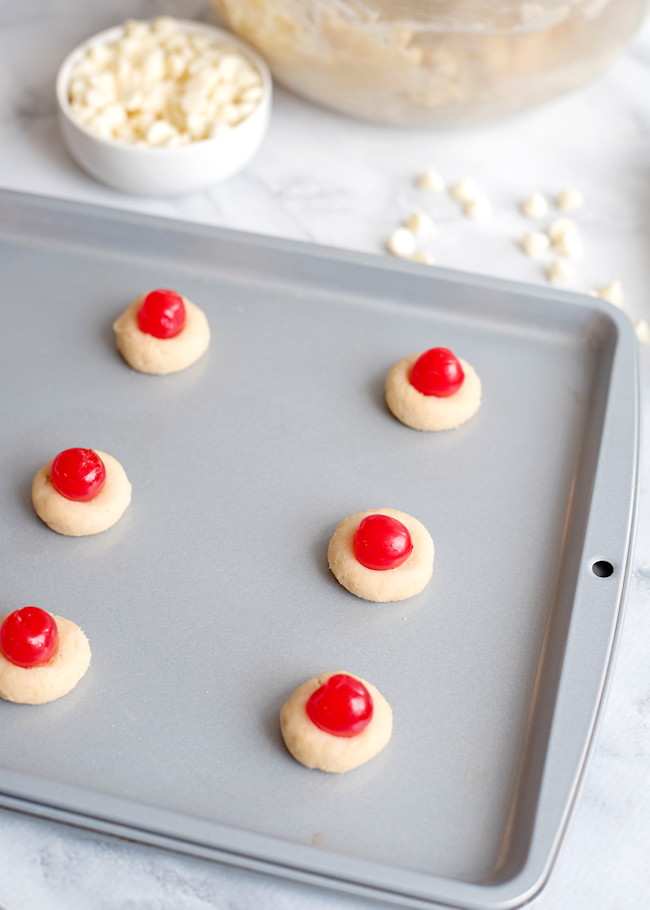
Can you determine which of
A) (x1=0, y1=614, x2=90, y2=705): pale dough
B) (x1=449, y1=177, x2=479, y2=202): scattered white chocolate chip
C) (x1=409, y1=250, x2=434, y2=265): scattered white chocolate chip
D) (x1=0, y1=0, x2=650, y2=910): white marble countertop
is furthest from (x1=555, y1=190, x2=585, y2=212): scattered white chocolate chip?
(x1=0, y1=614, x2=90, y2=705): pale dough

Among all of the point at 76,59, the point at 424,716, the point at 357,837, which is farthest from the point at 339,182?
the point at 357,837

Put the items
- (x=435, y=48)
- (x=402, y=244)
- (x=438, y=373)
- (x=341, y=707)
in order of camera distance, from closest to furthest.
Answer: (x=341, y=707)
(x=438, y=373)
(x=435, y=48)
(x=402, y=244)

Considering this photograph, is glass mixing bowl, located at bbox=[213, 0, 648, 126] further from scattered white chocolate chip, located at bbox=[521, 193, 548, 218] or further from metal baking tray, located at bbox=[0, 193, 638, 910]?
metal baking tray, located at bbox=[0, 193, 638, 910]

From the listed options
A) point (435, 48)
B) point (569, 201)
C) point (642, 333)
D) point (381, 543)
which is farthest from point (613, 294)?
point (381, 543)

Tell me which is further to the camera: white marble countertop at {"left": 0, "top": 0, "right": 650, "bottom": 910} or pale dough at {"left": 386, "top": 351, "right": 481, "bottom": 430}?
white marble countertop at {"left": 0, "top": 0, "right": 650, "bottom": 910}

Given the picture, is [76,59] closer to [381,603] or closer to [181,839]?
[381,603]

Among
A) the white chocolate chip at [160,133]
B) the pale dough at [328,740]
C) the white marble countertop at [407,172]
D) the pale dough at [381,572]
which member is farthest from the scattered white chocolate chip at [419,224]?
the pale dough at [328,740]

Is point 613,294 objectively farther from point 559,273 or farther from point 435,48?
point 435,48
